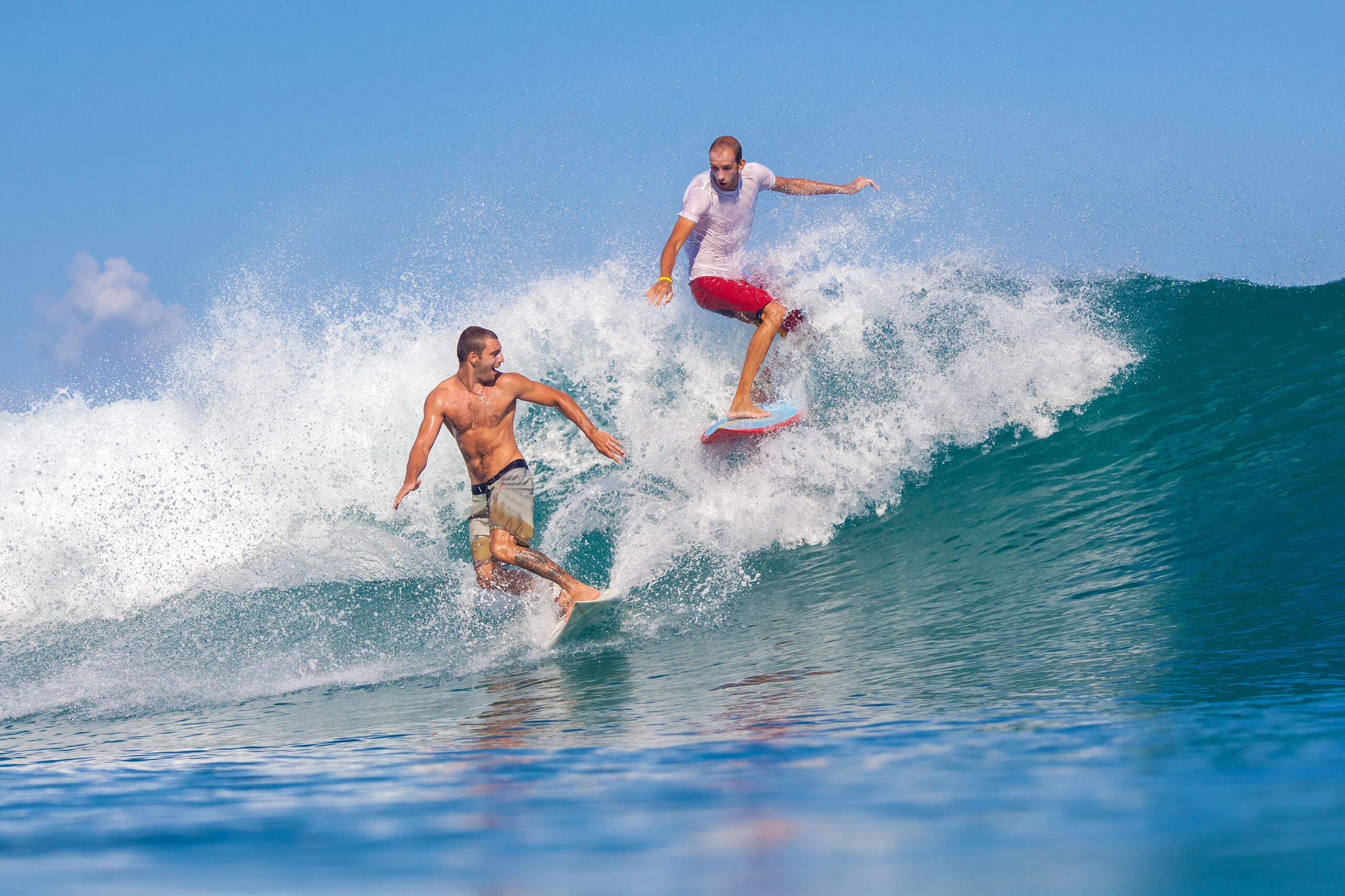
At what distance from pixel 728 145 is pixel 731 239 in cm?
79

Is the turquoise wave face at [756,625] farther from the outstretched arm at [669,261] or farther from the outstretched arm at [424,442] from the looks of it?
the outstretched arm at [669,261]

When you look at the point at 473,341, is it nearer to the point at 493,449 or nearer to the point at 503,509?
the point at 493,449

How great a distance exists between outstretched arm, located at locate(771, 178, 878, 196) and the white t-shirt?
3.7 inches

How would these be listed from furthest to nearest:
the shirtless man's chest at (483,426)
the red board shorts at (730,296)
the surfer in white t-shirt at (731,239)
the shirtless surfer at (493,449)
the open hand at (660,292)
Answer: the red board shorts at (730,296) < the surfer in white t-shirt at (731,239) < the open hand at (660,292) < the shirtless man's chest at (483,426) < the shirtless surfer at (493,449)

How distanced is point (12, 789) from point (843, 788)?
2.58 metres

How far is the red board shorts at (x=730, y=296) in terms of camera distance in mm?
7539

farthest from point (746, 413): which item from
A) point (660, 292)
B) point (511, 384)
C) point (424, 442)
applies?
point (424, 442)

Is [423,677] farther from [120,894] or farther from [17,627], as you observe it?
[17,627]

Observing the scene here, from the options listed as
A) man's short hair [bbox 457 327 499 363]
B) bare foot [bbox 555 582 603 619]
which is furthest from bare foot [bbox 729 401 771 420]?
man's short hair [bbox 457 327 499 363]

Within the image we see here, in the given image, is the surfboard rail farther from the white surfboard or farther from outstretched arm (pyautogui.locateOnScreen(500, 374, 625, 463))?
the white surfboard

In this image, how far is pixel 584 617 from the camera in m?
5.63

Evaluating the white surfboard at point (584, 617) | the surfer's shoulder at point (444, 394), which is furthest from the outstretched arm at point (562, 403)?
the white surfboard at point (584, 617)

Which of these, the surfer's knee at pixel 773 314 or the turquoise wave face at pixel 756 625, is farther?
the surfer's knee at pixel 773 314

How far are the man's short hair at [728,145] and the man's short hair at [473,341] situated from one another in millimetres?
2509
